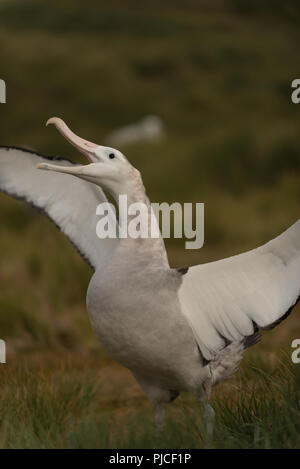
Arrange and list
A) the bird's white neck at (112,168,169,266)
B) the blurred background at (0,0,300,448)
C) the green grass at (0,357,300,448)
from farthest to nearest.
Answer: the blurred background at (0,0,300,448) → the bird's white neck at (112,168,169,266) → the green grass at (0,357,300,448)

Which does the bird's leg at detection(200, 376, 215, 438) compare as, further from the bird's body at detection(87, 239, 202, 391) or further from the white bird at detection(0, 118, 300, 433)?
the bird's body at detection(87, 239, 202, 391)

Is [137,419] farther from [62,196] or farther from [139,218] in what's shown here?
[62,196]

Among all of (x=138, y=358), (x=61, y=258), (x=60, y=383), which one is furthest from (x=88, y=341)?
(x=138, y=358)

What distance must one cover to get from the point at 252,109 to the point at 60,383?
55.2 ft

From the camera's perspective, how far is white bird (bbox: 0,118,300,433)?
196 cm

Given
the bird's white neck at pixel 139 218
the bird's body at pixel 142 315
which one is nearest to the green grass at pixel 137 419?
the bird's body at pixel 142 315

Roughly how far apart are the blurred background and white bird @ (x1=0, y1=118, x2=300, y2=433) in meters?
0.46

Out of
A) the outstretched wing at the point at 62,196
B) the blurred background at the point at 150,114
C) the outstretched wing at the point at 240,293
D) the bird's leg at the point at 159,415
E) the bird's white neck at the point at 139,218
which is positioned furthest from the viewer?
the blurred background at the point at 150,114

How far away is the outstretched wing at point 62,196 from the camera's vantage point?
2309 millimetres

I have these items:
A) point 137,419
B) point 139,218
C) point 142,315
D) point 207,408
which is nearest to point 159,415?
point 207,408

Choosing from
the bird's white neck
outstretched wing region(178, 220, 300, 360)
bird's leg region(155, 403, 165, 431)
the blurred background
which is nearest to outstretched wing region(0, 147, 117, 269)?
the blurred background

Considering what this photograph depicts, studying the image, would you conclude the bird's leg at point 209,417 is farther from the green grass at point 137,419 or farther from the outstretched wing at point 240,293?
the outstretched wing at point 240,293

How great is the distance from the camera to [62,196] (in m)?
2.36

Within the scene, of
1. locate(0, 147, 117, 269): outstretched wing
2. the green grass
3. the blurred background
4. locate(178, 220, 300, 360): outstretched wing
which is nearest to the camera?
the green grass
